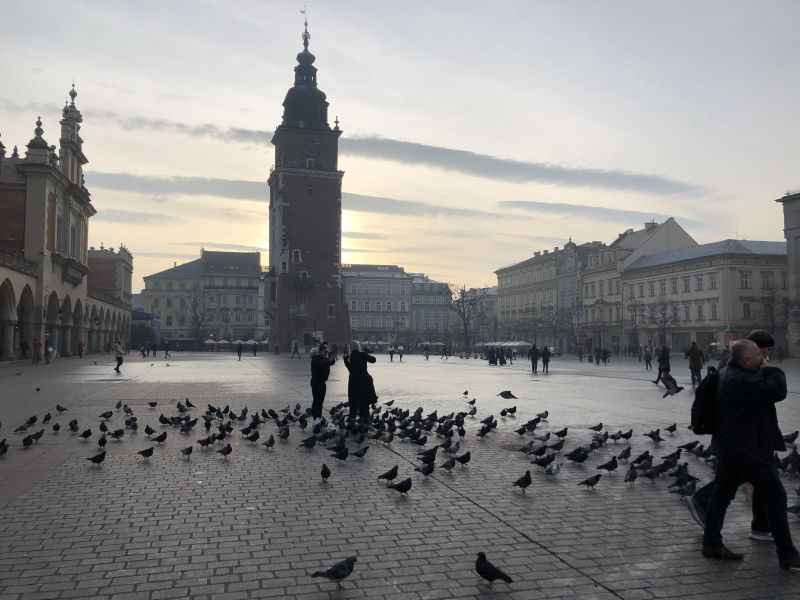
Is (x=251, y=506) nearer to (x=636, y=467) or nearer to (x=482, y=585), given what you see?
(x=482, y=585)

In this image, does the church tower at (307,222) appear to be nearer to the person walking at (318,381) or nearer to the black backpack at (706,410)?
the person walking at (318,381)

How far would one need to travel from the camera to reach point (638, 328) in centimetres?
7925

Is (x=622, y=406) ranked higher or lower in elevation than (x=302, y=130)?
lower

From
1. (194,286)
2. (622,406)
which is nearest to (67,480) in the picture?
(622,406)

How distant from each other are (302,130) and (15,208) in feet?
139

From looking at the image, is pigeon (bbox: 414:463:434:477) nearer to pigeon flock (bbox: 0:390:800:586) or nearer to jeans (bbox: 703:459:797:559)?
pigeon flock (bbox: 0:390:800:586)

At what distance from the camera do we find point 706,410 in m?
5.79

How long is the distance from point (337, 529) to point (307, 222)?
7916 centimetres

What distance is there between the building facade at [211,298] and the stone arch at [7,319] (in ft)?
284

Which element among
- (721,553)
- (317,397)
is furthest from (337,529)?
(317,397)

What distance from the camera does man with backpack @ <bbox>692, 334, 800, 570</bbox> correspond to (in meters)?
5.30

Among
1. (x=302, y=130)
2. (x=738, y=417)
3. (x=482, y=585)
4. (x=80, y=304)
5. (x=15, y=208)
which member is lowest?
(x=482, y=585)

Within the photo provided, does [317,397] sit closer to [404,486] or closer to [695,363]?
[404,486]

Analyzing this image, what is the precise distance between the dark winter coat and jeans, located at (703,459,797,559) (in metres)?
0.09
